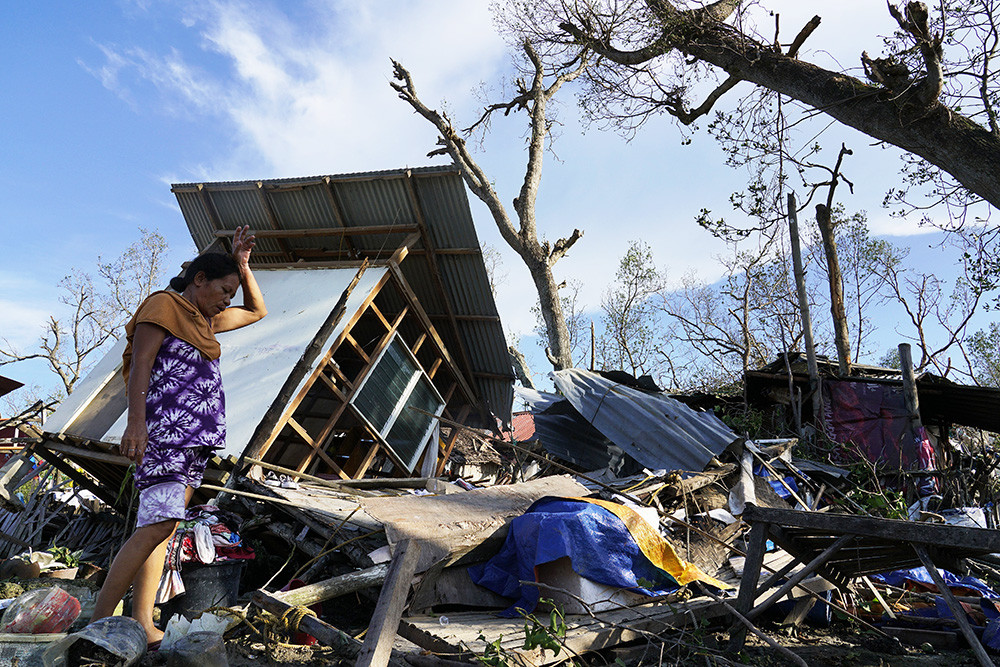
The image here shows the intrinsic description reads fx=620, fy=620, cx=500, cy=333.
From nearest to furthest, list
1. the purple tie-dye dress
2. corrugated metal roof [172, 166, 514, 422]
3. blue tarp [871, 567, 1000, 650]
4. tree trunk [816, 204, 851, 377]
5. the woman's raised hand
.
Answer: the purple tie-dye dress, the woman's raised hand, blue tarp [871, 567, 1000, 650], corrugated metal roof [172, 166, 514, 422], tree trunk [816, 204, 851, 377]

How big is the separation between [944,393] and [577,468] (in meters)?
5.61

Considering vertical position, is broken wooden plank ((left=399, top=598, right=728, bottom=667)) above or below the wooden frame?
below

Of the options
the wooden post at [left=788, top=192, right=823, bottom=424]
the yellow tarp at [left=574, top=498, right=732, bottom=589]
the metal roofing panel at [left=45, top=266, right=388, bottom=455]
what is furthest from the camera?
the wooden post at [left=788, top=192, right=823, bottom=424]

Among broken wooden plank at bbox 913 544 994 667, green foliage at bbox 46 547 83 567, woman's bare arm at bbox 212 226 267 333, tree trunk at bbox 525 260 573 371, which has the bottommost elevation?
green foliage at bbox 46 547 83 567

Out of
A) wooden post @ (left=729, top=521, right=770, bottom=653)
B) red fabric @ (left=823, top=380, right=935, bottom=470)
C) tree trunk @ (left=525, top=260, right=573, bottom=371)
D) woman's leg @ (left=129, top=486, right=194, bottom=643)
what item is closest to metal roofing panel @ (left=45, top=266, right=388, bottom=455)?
woman's leg @ (left=129, top=486, right=194, bottom=643)

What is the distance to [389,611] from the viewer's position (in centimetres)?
284

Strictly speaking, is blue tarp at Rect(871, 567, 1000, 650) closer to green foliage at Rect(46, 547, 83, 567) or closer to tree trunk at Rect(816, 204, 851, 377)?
tree trunk at Rect(816, 204, 851, 377)

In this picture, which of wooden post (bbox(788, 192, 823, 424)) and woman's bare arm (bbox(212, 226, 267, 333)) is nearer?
woman's bare arm (bbox(212, 226, 267, 333))

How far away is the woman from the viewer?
296 centimetres

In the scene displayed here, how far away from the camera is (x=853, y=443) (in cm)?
929

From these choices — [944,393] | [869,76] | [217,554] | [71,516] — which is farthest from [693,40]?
[71,516]

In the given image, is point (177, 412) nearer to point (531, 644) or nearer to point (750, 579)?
point (531, 644)

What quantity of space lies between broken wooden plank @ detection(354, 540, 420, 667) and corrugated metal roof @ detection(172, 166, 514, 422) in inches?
183

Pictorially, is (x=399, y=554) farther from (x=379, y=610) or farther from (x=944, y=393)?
(x=944, y=393)
